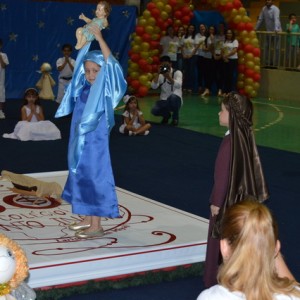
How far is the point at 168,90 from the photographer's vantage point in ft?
42.1

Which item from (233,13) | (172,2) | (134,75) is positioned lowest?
(134,75)

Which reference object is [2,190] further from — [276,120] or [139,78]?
[139,78]

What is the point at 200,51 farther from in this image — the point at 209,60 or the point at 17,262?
the point at 17,262

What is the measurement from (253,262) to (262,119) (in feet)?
37.7

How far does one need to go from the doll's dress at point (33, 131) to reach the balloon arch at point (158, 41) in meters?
5.25

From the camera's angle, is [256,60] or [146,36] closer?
[146,36]

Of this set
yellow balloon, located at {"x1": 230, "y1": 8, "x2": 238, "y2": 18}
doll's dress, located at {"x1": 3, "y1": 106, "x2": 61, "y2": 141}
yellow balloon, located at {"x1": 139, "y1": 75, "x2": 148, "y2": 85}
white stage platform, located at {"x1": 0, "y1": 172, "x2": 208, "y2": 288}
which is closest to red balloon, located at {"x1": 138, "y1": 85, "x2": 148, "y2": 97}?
yellow balloon, located at {"x1": 139, "y1": 75, "x2": 148, "y2": 85}

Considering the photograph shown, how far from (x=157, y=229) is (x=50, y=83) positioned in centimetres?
886

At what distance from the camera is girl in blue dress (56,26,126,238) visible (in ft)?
19.2

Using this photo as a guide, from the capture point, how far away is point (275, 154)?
10.3 m

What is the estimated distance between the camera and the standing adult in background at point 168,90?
12.6m

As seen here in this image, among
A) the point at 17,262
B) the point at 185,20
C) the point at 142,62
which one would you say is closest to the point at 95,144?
the point at 17,262

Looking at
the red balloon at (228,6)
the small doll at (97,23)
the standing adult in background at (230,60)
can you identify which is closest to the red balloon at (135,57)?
the standing adult in background at (230,60)

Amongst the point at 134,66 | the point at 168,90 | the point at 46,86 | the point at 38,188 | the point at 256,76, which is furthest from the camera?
the point at 256,76
